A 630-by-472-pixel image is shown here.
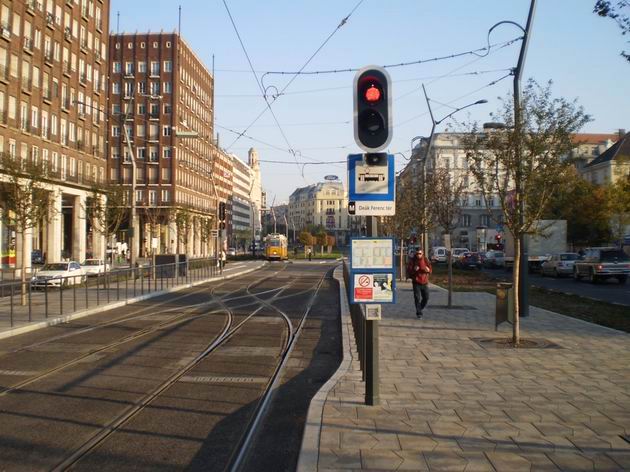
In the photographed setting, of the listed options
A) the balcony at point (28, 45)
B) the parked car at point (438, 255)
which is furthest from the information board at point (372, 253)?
the parked car at point (438, 255)

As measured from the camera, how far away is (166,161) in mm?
81375

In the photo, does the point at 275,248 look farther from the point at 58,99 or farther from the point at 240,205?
the point at 240,205

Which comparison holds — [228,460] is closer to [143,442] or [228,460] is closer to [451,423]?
[143,442]

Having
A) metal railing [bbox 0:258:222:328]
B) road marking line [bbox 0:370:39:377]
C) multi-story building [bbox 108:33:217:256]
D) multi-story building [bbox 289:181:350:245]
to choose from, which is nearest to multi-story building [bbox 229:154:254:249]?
multi-story building [bbox 289:181:350:245]

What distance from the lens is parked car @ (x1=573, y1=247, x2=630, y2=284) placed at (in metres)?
33.6

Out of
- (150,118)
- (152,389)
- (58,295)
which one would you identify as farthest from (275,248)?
(152,389)

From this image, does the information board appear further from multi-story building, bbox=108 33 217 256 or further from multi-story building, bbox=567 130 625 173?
multi-story building, bbox=108 33 217 256

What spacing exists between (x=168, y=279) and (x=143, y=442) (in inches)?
991

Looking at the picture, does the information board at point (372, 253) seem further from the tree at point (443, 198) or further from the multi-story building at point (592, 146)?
the tree at point (443, 198)

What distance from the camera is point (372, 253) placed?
24.1 ft

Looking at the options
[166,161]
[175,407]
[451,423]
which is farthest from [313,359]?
[166,161]

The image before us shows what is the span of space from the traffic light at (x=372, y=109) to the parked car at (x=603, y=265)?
30.3 meters

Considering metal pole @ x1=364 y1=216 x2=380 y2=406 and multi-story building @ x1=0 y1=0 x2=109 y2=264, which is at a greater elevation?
multi-story building @ x1=0 y1=0 x2=109 y2=264

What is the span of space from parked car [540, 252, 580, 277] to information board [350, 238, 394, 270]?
35.5m
